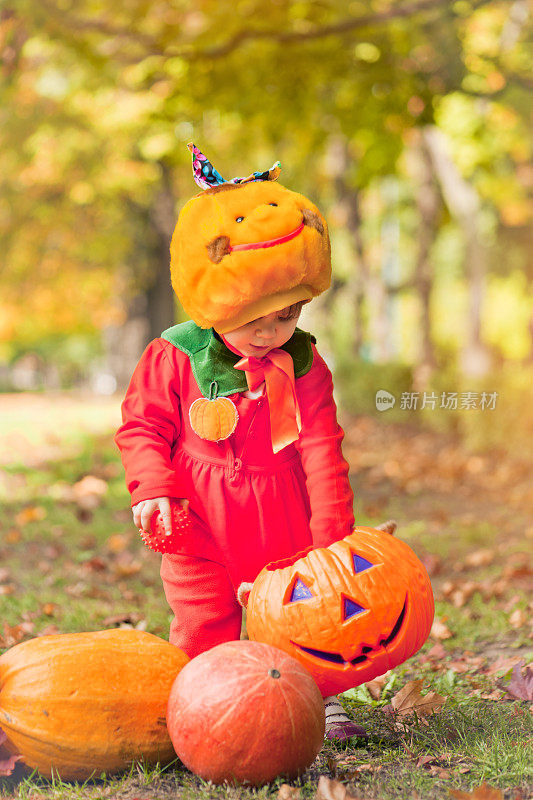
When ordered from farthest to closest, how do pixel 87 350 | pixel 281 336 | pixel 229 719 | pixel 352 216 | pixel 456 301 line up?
pixel 87 350 < pixel 456 301 < pixel 352 216 < pixel 281 336 < pixel 229 719

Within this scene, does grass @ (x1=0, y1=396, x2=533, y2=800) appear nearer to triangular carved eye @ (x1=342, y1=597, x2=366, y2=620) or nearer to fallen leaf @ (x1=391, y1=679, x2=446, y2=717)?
fallen leaf @ (x1=391, y1=679, x2=446, y2=717)

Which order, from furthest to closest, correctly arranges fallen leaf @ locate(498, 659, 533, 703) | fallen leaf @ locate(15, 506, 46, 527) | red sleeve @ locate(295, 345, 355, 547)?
1. fallen leaf @ locate(15, 506, 46, 527)
2. fallen leaf @ locate(498, 659, 533, 703)
3. red sleeve @ locate(295, 345, 355, 547)

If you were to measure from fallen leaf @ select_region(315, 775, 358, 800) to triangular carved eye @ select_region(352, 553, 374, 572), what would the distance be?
1.95 ft

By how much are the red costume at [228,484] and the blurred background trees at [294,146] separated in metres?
1.78

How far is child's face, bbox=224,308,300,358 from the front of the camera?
2.84 m

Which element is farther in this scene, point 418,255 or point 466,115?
point 418,255

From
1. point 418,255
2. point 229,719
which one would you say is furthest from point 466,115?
point 229,719

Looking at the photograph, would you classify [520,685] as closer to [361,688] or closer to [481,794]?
[361,688]

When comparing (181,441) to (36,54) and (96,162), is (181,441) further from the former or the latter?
(96,162)

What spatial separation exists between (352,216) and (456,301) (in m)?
16.7

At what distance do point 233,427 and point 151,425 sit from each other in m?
0.27

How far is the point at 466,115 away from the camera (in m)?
10.6

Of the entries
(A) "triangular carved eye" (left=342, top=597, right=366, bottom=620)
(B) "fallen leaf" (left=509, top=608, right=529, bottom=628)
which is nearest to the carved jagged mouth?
(A) "triangular carved eye" (left=342, top=597, right=366, bottom=620)

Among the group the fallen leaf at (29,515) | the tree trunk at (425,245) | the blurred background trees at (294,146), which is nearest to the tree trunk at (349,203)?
the blurred background trees at (294,146)
